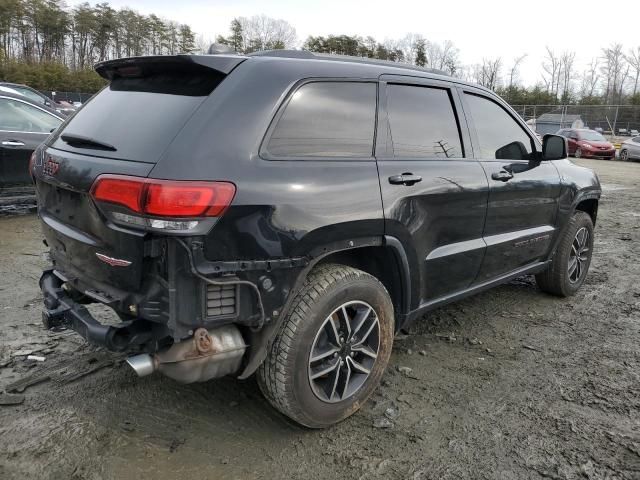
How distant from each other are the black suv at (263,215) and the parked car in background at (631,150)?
23471 millimetres

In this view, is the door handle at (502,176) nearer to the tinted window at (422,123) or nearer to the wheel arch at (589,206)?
the tinted window at (422,123)

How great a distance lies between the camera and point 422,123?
3.26 metres

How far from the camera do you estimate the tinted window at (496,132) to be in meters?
3.73

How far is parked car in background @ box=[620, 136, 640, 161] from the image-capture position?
22.9 metres

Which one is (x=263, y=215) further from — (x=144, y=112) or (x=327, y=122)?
(x=144, y=112)

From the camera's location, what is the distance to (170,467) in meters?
2.47

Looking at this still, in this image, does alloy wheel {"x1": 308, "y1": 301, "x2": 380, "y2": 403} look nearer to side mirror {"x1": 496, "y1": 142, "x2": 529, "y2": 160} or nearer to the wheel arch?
side mirror {"x1": 496, "y1": 142, "x2": 529, "y2": 160}

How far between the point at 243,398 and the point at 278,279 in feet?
3.42

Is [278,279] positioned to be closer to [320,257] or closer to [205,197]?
[320,257]

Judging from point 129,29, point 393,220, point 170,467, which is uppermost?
point 129,29

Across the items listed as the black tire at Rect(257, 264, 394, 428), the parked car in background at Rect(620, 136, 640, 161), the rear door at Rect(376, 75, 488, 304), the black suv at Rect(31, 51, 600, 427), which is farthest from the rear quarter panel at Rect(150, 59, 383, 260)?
the parked car in background at Rect(620, 136, 640, 161)

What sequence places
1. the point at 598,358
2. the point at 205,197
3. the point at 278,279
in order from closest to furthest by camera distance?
the point at 205,197 → the point at 278,279 → the point at 598,358

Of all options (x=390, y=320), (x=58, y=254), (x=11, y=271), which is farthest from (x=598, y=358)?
(x=11, y=271)

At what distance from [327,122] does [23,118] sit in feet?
19.9
